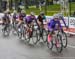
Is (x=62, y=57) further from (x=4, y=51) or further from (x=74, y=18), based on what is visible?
(x=74, y=18)

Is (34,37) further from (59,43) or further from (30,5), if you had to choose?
(30,5)

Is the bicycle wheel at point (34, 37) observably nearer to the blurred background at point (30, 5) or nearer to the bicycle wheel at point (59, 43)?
the bicycle wheel at point (59, 43)

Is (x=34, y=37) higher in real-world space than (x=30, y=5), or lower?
higher

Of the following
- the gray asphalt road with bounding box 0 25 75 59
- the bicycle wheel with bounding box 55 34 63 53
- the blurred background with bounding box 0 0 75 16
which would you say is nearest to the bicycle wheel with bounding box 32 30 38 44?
the gray asphalt road with bounding box 0 25 75 59

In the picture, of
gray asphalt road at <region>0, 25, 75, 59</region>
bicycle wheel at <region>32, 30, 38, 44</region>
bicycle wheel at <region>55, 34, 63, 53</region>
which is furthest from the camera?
bicycle wheel at <region>32, 30, 38, 44</region>

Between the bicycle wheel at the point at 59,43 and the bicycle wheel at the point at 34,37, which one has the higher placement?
the bicycle wheel at the point at 59,43

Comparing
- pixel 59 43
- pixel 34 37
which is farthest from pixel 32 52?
pixel 34 37

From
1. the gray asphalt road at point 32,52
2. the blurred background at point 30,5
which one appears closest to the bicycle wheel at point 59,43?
the gray asphalt road at point 32,52

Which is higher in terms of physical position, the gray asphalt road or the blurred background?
the gray asphalt road

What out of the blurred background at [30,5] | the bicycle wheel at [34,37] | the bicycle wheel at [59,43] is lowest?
the blurred background at [30,5]

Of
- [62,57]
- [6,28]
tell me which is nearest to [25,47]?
[62,57]

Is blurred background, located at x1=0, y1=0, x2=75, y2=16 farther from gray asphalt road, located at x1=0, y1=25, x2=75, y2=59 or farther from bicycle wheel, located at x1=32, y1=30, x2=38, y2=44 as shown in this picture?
gray asphalt road, located at x1=0, y1=25, x2=75, y2=59

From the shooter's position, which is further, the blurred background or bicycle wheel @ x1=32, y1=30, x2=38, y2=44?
the blurred background

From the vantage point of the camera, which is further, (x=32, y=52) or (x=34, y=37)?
(x=34, y=37)
